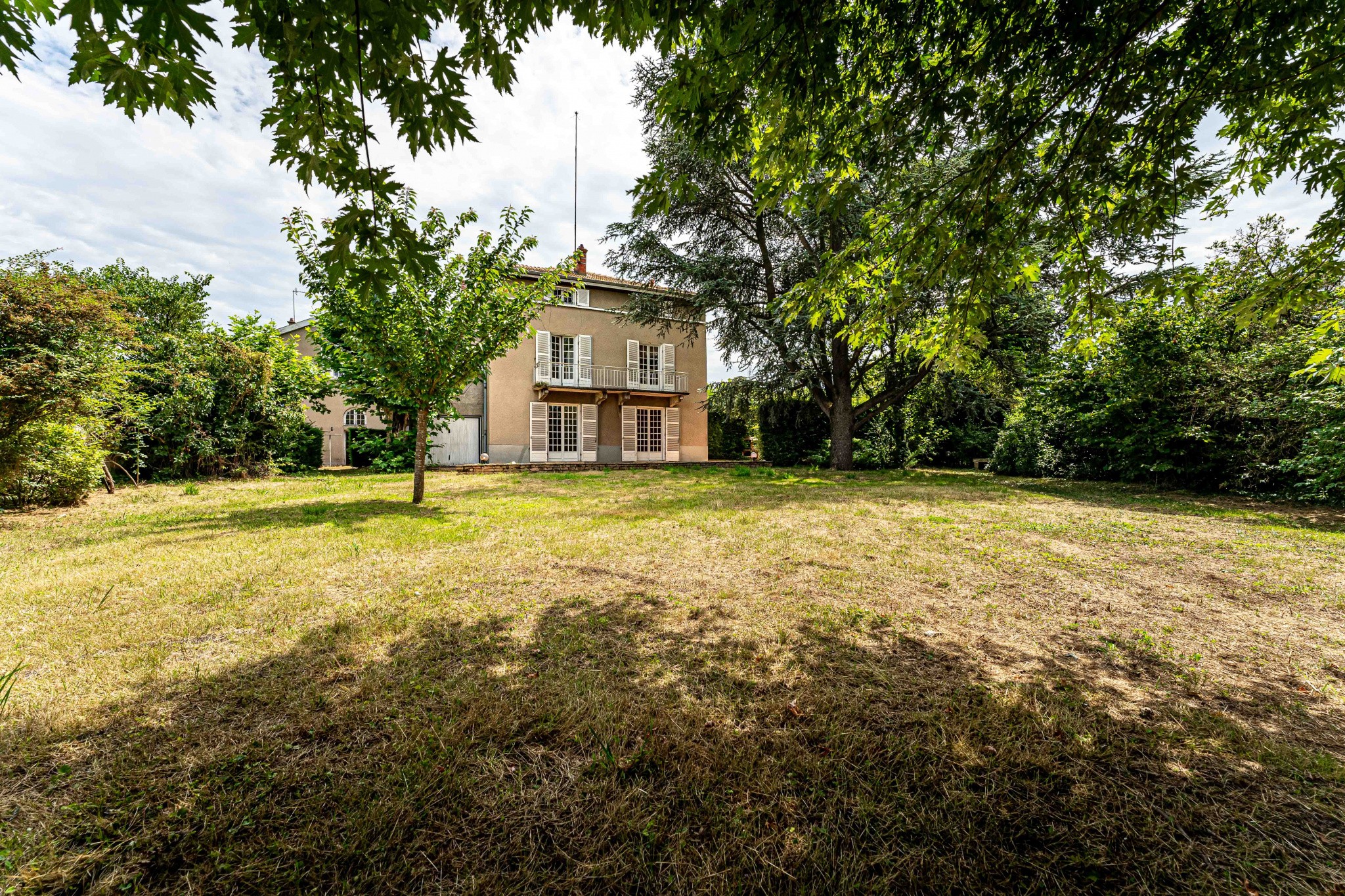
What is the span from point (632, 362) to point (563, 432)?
4051 mm

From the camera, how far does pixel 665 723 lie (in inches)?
80.4

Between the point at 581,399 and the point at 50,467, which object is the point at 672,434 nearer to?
Result: the point at 581,399

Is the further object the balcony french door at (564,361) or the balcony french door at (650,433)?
the balcony french door at (650,433)

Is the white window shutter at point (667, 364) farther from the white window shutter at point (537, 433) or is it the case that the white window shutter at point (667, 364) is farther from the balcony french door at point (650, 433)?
the white window shutter at point (537, 433)

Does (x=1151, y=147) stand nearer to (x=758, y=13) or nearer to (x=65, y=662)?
(x=758, y=13)

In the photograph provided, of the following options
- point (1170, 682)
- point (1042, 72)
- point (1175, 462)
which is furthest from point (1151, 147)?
point (1175, 462)

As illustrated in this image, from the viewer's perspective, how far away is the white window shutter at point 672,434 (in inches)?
786

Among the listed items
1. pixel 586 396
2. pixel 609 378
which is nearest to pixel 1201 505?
pixel 609 378

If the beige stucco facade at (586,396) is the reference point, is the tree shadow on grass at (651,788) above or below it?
below

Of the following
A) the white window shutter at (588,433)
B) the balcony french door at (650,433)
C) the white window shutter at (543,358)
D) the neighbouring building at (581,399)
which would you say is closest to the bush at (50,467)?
the neighbouring building at (581,399)

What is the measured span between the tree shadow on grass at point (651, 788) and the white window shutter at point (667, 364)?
17.6 m

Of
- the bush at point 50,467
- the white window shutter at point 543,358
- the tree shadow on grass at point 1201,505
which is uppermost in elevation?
the white window shutter at point 543,358

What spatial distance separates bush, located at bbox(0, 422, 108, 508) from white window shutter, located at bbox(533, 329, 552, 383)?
37.4 feet

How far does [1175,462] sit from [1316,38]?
983 centimetres
